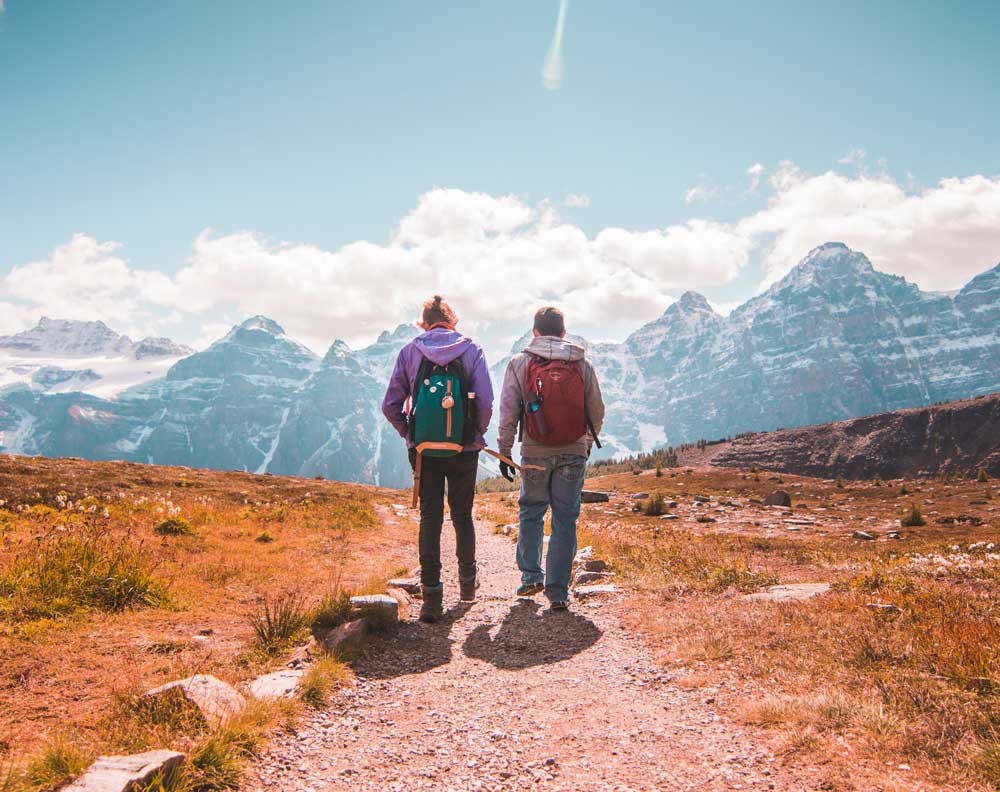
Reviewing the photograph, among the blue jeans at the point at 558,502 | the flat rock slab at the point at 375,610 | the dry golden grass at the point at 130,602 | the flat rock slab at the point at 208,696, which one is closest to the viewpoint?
the flat rock slab at the point at 208,696

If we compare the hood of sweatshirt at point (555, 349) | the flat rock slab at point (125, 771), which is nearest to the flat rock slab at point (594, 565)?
A: the hood of sweatshirt at point (555, 349)

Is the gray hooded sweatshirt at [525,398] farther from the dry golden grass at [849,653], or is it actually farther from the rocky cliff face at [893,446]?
the rocky cliff face at [893,446]

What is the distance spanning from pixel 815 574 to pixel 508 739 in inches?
360

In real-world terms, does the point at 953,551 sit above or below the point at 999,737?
below

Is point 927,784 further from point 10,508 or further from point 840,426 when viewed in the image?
point 840,426

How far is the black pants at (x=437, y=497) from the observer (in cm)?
812

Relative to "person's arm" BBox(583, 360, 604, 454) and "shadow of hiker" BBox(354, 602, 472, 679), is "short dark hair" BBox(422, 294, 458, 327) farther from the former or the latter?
"shadow of hiker" BBox(354, 602, 472, 679)

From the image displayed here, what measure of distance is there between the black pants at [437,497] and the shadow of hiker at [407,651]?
632mm

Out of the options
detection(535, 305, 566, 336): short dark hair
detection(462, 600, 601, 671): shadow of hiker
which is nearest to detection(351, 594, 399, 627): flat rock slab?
detection(462, 600, 601, 671): shadow of hiker

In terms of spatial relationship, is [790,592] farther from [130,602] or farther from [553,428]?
[130,602]

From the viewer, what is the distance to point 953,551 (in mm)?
13758

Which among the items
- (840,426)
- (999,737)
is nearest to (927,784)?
(999,737)

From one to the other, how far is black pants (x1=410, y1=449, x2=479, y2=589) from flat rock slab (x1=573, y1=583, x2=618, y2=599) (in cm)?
242

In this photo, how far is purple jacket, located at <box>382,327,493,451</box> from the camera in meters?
8.17
